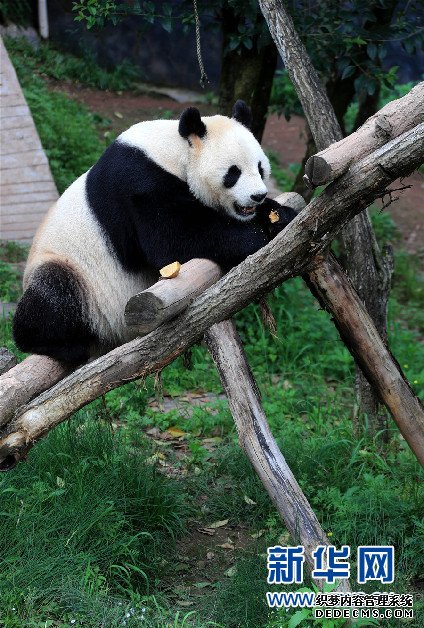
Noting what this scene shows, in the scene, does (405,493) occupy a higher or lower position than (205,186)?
lower

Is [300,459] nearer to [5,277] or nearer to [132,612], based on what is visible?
[132,612]

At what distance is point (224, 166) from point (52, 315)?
1227 mm

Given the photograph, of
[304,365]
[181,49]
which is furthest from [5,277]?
[181,49]

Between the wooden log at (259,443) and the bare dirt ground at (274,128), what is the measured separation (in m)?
6.88

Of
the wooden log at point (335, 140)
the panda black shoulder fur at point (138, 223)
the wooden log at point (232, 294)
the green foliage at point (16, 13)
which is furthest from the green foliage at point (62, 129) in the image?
the wooden log at point (232, 294)

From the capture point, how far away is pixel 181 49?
14.0 meters

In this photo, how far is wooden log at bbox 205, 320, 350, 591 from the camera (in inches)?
144

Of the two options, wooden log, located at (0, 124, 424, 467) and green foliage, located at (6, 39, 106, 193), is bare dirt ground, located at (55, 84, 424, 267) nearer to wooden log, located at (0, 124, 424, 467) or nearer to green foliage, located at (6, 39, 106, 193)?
green foliage, located at (6, 39, 106, 193)

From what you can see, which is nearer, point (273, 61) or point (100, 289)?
point (100, 289)

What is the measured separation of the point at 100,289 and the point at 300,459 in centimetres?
163

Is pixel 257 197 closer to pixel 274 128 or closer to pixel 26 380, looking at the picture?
pixel 26 380

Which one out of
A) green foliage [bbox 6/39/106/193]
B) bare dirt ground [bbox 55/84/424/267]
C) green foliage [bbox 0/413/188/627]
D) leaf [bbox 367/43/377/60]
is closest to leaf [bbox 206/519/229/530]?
green foliage [bbox 0/413/188/627]

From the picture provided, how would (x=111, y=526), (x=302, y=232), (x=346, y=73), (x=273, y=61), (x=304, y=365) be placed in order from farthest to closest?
(x=273, y=61) < (x=304, y=365) < (x=346, y=73) < (x=111, y=526) < (x=302, y=232)

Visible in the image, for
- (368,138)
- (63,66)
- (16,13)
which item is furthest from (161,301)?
(16,13)
